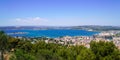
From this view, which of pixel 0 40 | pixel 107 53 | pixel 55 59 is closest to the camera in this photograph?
pixel 107 53

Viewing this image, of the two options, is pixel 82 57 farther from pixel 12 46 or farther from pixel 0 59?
pixel 12 46

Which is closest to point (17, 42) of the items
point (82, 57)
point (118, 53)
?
point (82, 57)

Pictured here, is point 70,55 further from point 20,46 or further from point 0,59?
point 20,46

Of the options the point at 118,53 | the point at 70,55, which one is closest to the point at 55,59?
the point at 70,55

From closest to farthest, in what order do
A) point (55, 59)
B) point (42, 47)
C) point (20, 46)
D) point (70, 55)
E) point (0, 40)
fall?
1. point (55, 59)
2. point (70, 55)
3. point (0, 40)
4. point (42, 47)
5. point (20, 46)

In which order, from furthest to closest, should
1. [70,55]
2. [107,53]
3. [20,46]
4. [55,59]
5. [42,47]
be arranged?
[20,46], [42,47], [70,55], [55,59], [107,53]

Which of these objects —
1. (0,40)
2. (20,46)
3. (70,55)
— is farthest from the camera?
(20,46)

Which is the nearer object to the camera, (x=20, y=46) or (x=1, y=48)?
(x=1, y=48)

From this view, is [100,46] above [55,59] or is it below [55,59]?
above

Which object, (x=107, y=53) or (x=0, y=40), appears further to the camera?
(x=0, y=40)
